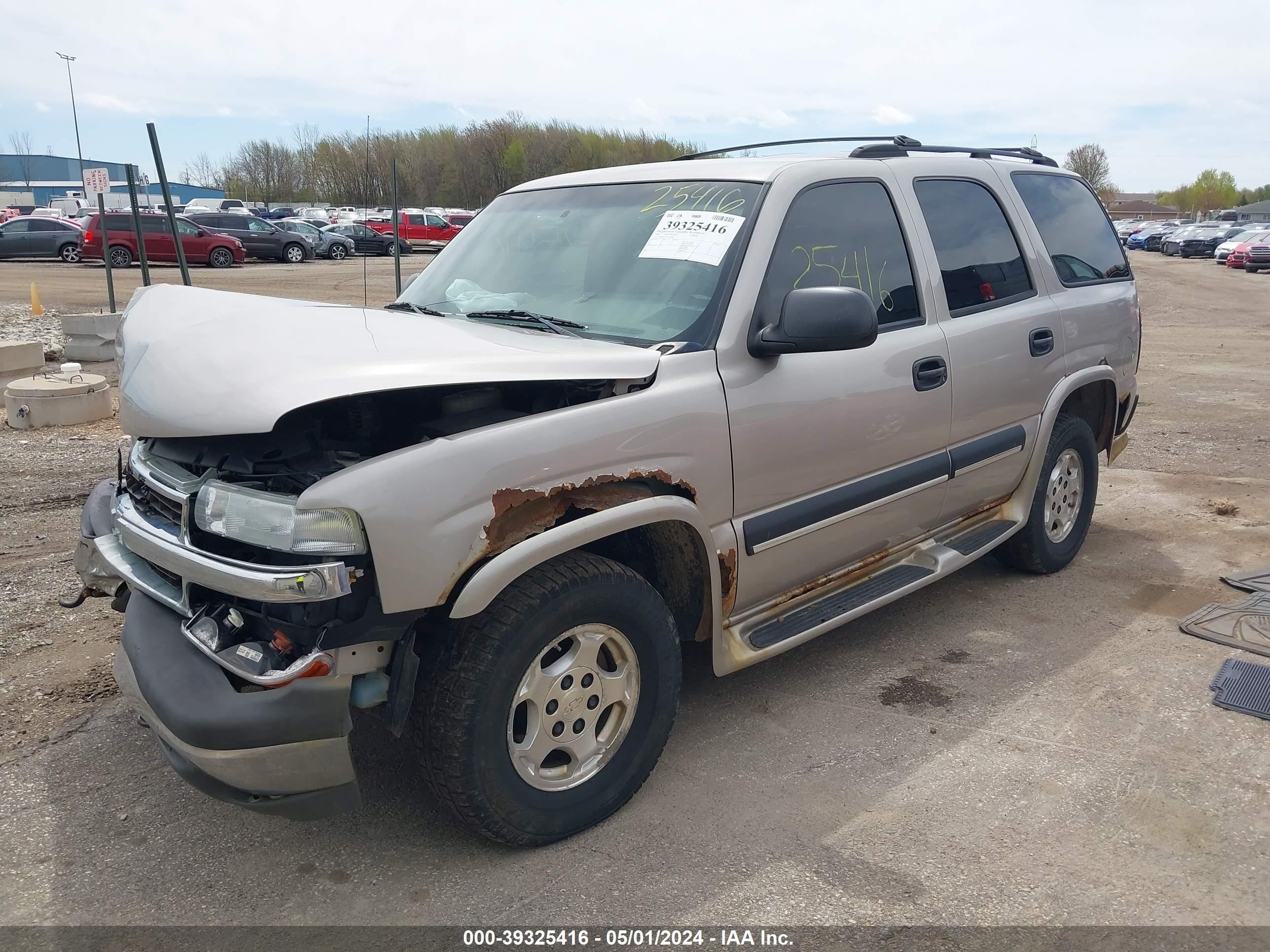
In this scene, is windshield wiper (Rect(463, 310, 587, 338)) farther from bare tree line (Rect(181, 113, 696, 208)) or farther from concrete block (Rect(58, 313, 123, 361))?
bare tree line (Rect(181, 113, 696, 208))

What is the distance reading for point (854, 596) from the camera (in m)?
3.81

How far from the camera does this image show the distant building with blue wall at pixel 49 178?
8969 cm

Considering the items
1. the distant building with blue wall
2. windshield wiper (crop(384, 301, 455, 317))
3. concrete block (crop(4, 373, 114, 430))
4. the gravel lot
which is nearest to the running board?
the gravel lot

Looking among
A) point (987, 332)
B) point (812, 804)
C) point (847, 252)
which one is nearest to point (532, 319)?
point (847, 252)

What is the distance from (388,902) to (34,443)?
268 inches

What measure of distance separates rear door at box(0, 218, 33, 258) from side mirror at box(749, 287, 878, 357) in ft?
108

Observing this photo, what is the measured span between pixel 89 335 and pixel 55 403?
3.49 meters

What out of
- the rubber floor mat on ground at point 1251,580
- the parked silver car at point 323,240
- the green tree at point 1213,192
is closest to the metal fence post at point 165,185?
the rubber floor mat on ground at point 1251,580

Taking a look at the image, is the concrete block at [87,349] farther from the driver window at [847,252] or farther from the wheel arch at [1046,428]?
the wheel arch at [1046,428]

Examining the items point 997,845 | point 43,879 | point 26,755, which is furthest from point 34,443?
point 997,845

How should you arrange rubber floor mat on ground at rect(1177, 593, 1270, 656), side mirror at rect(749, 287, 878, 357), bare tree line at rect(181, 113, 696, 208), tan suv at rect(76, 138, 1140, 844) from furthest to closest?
bare tree line at rect(181, 113, 696, 208) < rubber floor mat on ground at rect(1177, 593, 1270, 656) < side mirror at rect(749, 287, 878, 357) < tan suv at rect(76, 138, 1140, 844)

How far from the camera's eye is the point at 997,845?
9.52 ft

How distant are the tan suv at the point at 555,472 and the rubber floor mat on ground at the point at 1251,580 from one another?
1.55 meters

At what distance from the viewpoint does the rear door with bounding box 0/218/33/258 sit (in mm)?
29422
